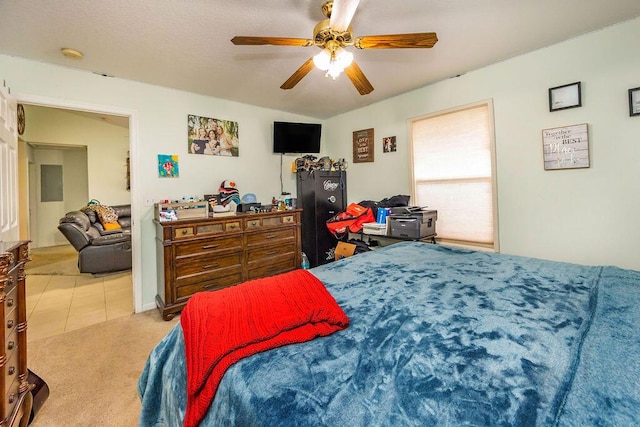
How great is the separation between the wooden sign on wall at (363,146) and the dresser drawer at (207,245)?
2.07 metres

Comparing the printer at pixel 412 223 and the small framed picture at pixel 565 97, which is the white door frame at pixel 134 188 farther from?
the small framed picture at pixel 565 97

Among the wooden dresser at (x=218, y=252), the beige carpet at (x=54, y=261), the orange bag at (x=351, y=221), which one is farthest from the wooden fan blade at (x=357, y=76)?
the beige carpet at (x=54, y=261)

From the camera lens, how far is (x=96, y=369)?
1.98 m

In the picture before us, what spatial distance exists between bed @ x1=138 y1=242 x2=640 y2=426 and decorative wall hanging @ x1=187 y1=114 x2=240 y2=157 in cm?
268

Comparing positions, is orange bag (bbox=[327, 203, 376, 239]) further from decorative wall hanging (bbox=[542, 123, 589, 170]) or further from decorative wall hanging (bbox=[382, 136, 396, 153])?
decorative wall hanging (bbox=[542, 123, 589, 170])

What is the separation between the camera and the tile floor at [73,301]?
2680 mm

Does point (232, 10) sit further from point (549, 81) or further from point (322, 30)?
point (549, 81)

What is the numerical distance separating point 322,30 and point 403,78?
5.62ft

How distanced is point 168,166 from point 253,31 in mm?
1818

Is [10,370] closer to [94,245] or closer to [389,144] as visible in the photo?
[94,245]

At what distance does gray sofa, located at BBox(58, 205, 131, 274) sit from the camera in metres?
4.10

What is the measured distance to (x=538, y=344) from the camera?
2.75ft

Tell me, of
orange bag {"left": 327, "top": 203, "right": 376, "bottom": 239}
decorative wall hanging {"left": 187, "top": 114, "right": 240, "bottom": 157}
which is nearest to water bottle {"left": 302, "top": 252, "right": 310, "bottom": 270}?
orange bag {"left": 327, "top": 203, "right": 376, "bottom": 239}

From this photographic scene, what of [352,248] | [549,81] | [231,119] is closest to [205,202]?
[231,119]
